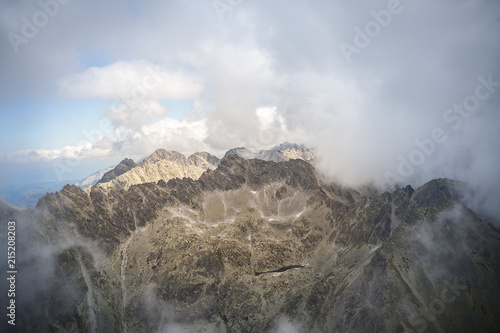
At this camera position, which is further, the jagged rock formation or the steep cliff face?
the jagged rock formation

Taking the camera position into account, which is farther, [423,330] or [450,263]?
[450,263]

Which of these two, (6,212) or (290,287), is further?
(290,287)

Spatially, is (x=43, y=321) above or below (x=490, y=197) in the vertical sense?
above

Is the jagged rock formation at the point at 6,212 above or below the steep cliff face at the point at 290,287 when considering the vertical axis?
above

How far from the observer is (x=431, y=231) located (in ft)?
501

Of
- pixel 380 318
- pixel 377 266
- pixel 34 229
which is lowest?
pixel 380 318

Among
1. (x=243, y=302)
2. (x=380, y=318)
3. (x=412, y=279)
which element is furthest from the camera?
(x=243, y=302)

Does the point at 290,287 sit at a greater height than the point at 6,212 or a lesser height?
lesser

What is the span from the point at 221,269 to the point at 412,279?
409 feet

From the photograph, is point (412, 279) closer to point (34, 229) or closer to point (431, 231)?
point (431, 231)

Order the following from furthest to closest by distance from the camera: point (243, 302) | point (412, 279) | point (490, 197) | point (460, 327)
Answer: point (490, 197) → point (243, 302) → point (412, 279) → point (460, 327)

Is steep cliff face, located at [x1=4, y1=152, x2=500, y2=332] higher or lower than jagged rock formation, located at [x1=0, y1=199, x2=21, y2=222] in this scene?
lower

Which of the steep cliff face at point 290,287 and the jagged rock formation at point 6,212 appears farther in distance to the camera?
the jagged rock formation at point 6,212

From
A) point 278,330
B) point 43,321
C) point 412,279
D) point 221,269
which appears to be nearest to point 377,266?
point 412,279
